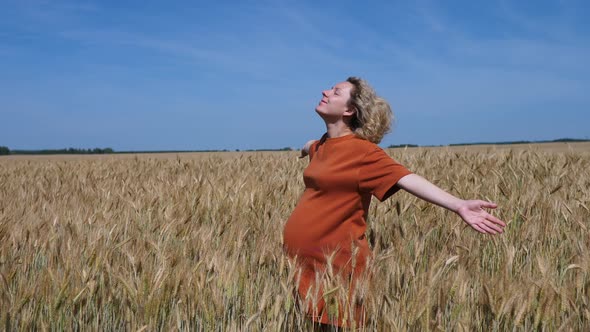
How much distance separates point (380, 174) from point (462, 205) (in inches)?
13.2

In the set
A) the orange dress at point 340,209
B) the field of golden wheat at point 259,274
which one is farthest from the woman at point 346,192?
the field of golden wheat at point 259,274

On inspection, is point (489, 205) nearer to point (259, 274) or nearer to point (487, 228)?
point (487, 228)

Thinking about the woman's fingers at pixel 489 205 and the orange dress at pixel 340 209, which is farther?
the orange dress at pixel 340 209

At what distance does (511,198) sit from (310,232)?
1668 millimetres

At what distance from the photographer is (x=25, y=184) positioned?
5.76m

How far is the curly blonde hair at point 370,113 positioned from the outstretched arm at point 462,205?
0.33m

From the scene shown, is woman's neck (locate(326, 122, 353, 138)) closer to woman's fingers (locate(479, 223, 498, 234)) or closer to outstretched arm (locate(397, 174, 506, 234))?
outstretched arm (locate(397, 174, 506, 234))

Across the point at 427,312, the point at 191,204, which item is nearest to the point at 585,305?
the point at 427,312

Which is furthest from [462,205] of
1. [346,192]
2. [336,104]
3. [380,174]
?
[336,104]

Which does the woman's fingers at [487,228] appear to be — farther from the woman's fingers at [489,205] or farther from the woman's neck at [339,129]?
the woman's neck at [339,129]

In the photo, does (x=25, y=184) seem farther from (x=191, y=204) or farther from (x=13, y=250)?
(x=13, y=250)

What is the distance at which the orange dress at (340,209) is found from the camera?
206cm

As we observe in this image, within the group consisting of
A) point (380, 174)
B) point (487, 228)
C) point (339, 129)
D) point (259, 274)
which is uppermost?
point (339, 129)

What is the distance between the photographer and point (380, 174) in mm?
2062
